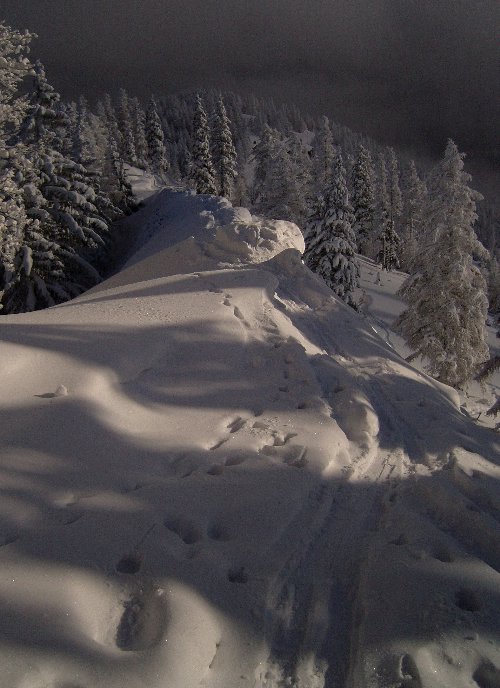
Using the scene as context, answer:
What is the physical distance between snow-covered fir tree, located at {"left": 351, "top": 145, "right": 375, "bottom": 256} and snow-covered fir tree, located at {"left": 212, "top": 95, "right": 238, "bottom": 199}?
47.5ft

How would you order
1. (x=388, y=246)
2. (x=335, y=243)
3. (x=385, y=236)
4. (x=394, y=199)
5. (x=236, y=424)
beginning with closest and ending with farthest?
(x=236, y=424) < (x=335, y=243) < (x=388, y=246) < (x=385, y=236) < (x=394, y=199)

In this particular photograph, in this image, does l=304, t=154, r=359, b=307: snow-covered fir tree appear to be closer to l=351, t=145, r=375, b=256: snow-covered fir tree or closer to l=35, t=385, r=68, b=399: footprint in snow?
l=35, t=385, r=68, b=399: footprint in snow

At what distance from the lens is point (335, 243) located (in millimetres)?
23625

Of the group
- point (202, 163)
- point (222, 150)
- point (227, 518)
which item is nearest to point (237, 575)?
point (227, 518)

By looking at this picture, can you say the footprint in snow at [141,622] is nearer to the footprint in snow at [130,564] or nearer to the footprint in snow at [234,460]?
the footprint in snow at [130,564]

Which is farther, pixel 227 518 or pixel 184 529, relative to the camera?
pixel 227 518

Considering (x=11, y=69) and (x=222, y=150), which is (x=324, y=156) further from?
(x=11, y=69)

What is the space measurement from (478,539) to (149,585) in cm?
281

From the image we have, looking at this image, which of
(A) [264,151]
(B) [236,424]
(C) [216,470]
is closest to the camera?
(C) [216,470]

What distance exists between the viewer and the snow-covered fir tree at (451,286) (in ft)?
58.4

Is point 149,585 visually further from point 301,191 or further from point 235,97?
point 235,97

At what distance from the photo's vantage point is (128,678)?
2.30 meters

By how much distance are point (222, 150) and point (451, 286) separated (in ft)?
117

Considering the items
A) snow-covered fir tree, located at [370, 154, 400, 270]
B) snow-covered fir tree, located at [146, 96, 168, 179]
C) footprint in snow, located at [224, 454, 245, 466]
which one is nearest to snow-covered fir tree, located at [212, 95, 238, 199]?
snow-covered fir tree, located at [146, 96, 168, 179]
